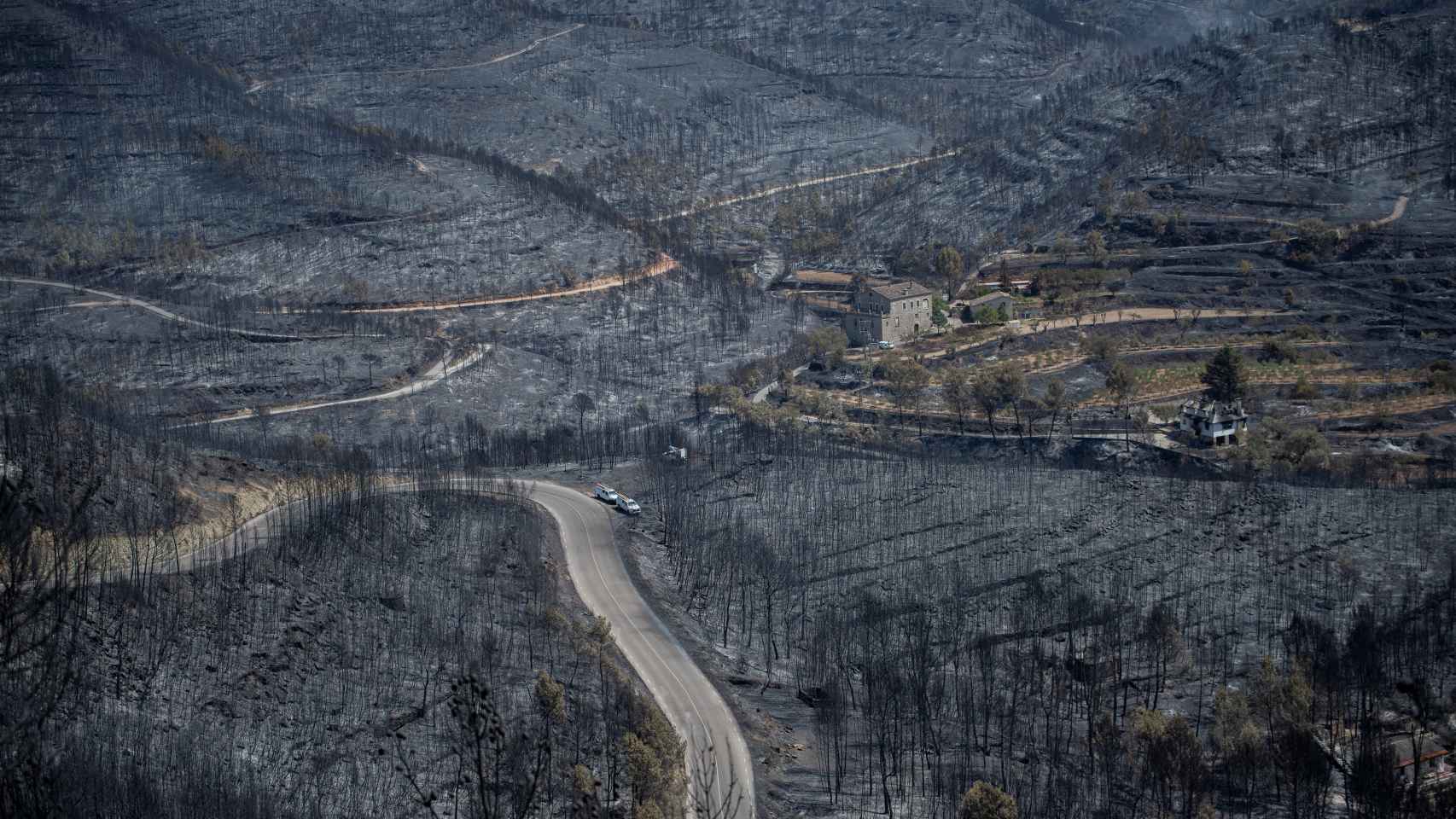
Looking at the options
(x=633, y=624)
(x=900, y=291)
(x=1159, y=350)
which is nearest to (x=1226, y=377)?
(x=1159, y=350)

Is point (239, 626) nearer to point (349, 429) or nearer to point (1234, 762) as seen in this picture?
point (1234, 762)

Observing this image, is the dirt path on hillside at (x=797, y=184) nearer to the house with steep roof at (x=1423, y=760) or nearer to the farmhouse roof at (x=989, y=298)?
the farmhouse roof at (x=989, y=298)

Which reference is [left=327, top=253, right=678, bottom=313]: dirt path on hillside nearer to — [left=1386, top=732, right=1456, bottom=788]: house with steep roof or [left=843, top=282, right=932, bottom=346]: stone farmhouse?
[left=843, top=282, right=932, bottom=346]: stone farmhouse

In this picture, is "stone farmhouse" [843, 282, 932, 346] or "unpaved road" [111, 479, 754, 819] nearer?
"unpaved road" [111, 479, 754, 819]

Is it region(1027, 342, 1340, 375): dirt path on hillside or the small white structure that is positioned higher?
region(1027, 342, 1340, 375): dirt path on hillside

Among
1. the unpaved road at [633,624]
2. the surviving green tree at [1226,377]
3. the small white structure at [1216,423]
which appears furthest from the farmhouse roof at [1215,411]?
the unpaved road at [633,624]

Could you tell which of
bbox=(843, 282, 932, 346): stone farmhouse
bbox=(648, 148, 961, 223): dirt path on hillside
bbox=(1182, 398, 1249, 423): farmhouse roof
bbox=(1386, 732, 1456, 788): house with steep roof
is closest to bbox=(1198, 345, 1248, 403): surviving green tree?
bbox=(1182, 398, 1249, 423): farmhouse roof

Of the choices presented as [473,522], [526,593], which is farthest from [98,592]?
[473,522]
